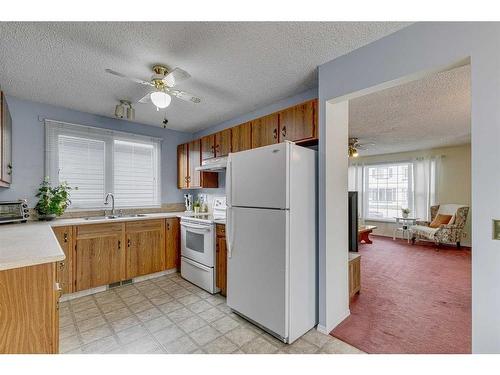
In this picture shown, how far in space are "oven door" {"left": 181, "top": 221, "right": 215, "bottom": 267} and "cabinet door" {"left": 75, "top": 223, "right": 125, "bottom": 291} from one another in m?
0.79

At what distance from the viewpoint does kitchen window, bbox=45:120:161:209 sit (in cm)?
312

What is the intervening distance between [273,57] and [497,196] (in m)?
1.76

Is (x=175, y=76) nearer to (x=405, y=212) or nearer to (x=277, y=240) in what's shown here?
(x=277, y=240)

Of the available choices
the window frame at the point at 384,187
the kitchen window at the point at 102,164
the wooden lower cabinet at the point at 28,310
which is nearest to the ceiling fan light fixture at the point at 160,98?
the wooden lower cabinet at the point at 28,310

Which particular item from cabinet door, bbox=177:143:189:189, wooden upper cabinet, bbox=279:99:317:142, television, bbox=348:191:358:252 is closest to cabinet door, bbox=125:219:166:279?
cabinet door, bbox=177:143:189:189

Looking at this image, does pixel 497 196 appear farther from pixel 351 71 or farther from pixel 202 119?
pixel 202 119

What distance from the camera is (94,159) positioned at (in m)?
3.41

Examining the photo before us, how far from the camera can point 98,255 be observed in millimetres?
2889

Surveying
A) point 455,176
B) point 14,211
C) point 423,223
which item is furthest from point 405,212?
point 14,211

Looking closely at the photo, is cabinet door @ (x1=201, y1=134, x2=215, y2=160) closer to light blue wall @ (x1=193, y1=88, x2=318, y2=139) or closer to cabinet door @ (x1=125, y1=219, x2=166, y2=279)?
light blue wall @ (x1=193, y1=88, x2=318, y2=139)

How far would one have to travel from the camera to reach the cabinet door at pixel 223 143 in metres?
3.19

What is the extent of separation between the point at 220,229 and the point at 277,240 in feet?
3.33

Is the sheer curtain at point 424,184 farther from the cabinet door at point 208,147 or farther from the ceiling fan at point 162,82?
the ceiling fan at point 162,82
